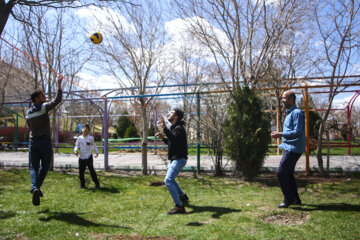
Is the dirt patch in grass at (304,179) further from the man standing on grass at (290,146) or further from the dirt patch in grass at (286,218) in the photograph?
the dirt patch in grass at (286,218)

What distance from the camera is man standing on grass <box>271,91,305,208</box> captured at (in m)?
4.33

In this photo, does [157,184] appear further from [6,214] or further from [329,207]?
[329,207]

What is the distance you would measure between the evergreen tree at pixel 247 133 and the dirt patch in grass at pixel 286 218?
264 cm

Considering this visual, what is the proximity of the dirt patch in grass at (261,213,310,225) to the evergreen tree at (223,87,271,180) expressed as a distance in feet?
8.68

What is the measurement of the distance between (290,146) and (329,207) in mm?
1078

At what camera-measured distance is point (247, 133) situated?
6.70m

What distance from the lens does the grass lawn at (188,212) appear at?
11.1 ft

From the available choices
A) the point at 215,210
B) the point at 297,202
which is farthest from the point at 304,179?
the point at 215,210

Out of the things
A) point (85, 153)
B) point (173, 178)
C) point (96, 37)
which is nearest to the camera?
point (173, 178)

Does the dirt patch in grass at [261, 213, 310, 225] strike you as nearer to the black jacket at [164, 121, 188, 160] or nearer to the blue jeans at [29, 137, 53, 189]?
the black jacket at [164, 121, 188, 160]

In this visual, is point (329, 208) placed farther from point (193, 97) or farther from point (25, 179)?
point (25, 179)

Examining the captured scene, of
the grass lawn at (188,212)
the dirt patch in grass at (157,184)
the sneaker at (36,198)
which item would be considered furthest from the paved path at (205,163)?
the sneaker at (36,198)

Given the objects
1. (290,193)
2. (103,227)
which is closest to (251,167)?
(290,193)

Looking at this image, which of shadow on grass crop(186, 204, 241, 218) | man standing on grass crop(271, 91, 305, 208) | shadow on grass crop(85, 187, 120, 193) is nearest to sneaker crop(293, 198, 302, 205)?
man standing on grass crop(271, 91, 305, 208)
